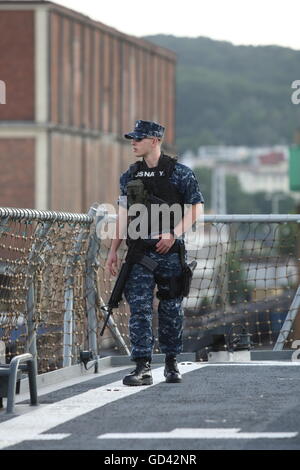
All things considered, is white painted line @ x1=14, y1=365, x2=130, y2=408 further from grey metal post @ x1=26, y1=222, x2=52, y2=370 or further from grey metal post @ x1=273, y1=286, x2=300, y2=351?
grey metal post @ x1=273, y1=286, x2=300, y2=351

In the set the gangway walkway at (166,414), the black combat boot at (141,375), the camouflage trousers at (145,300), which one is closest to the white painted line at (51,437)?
the gangway walkway at (166,414)

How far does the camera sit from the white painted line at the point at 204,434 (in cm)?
706

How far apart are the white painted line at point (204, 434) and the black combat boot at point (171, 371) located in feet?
8.80

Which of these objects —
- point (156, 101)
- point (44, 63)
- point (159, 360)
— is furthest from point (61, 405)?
→ point (156, 101)

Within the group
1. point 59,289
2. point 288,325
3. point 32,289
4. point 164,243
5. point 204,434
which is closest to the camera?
point 204,434

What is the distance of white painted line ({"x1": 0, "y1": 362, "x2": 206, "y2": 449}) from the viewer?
746 centimetres

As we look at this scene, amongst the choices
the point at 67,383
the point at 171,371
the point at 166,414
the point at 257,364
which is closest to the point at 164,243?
the point at 171,371

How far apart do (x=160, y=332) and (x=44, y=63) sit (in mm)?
63070

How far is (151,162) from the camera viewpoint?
10.0 m

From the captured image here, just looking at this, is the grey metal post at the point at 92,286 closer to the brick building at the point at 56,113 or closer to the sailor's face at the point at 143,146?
the sailor's face at the point at 143,146

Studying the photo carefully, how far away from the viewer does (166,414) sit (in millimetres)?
8055

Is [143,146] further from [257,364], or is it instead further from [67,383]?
[257,364]

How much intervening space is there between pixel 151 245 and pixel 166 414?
6.78 ft
